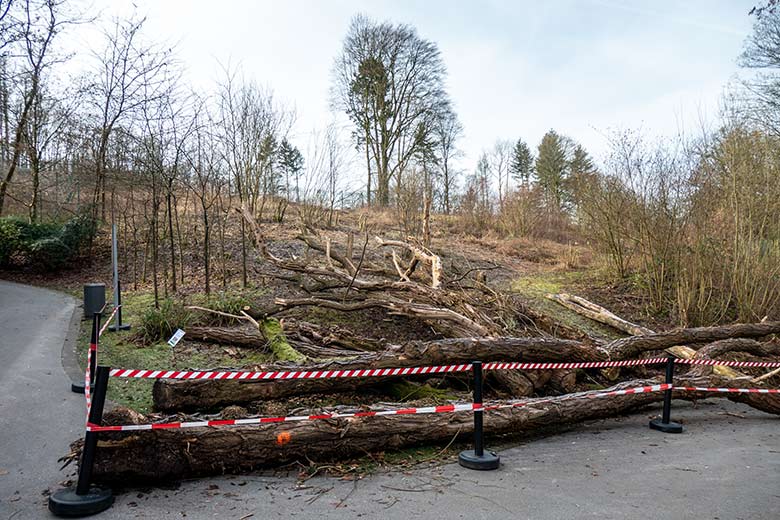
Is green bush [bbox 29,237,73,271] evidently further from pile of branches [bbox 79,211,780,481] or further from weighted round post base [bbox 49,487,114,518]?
weighted round post base [bbox 49,487,114,518]

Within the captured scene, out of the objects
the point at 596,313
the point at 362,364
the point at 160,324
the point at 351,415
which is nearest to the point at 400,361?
the point at 362,364

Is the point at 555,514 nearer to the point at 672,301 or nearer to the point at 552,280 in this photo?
the point at 672,301

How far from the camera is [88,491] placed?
3.32 metres

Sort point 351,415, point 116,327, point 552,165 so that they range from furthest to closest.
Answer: point 552,165 < point 116,327 < point 351,415

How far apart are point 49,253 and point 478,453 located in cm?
1679

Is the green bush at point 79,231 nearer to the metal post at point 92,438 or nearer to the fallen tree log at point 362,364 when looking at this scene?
the fallen tree log at point 362,364

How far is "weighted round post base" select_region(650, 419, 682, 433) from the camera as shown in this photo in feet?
18.7

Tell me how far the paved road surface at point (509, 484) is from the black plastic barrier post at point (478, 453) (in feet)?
0.28

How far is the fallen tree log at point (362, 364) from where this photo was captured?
5.12 meters

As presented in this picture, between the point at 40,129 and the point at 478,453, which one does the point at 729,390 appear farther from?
the point at 40,129

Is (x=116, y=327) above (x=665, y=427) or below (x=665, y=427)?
above

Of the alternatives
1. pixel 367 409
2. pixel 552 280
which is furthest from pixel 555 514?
pixel 552 280

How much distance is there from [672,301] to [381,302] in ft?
24.6

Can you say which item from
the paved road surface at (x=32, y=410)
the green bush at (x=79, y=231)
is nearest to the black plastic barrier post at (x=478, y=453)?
the paved road surface at (x=32, y=410)
